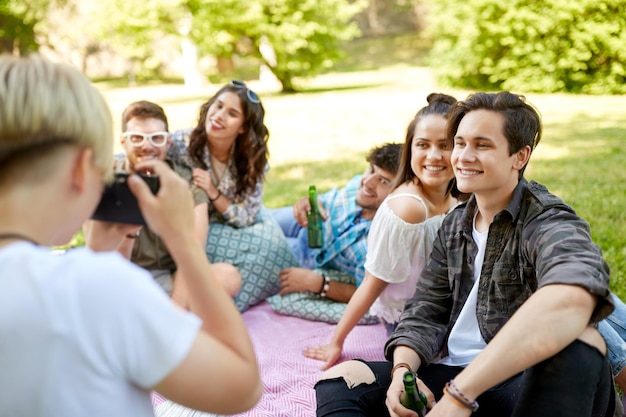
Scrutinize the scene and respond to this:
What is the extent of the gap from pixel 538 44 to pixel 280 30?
6.93m

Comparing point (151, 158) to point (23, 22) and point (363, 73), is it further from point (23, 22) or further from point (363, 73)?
Result: point (23, 22)

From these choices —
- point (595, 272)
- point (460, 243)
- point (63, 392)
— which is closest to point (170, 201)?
point (63, 392)

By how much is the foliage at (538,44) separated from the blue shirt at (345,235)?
1213 cm

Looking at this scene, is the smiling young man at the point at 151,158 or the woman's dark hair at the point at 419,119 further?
the smiling young man at the point at 151,158

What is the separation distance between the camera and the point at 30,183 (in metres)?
1.15

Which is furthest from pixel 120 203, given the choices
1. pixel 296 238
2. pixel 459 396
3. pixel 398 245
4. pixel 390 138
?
pixel 390 138

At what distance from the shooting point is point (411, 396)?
2205 mm

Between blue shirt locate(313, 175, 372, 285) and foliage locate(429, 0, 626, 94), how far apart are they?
12.1 m

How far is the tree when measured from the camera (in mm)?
17547

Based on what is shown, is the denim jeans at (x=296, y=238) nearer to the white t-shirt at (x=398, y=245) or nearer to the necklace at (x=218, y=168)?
the necklace at (x=218, y=168)

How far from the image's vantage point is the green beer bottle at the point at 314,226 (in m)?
4.26

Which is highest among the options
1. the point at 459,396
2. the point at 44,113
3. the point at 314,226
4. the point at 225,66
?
the point at 44,113

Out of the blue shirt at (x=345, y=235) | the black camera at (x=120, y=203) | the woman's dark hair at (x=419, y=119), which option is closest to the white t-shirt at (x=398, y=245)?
the woman's dark hair at (x=419, y=119)

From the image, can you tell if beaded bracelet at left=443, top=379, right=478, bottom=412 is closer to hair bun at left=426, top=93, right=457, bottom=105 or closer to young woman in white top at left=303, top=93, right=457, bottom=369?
→ young woman in white top at left=303, top=93, right=457, bottom=369
